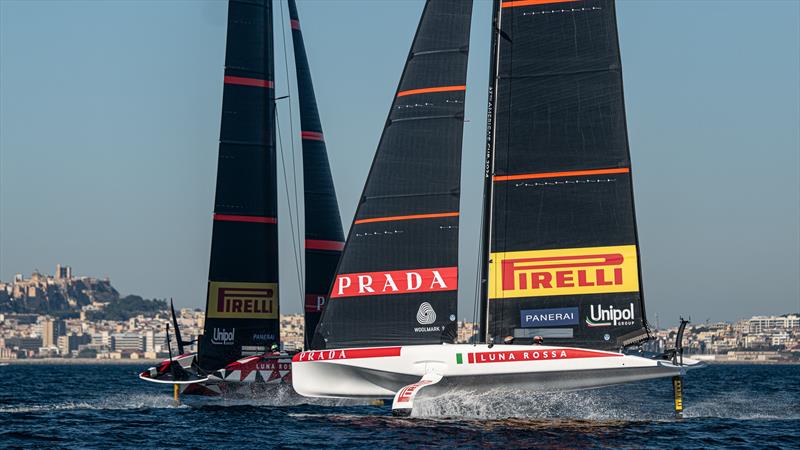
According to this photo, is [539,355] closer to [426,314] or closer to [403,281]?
[426,314]

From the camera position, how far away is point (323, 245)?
1329 inches

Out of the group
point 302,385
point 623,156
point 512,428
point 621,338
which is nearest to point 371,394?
point 302,385

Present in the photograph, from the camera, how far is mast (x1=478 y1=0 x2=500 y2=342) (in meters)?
24.6

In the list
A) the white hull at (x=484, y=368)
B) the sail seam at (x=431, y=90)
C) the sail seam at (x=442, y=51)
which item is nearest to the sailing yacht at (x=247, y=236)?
the white hull at (x=484, y=368)

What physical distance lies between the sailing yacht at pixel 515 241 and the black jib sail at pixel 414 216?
3 cm

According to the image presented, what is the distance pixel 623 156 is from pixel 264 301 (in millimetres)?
12220

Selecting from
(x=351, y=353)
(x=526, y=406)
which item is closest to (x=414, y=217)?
(x=351, y=353)

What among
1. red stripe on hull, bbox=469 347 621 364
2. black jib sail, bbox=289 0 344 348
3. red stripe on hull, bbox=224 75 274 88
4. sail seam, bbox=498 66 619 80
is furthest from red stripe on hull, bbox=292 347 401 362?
red stripe on hull, bbox=224 75 274 88

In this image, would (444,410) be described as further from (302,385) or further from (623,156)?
(623,156)

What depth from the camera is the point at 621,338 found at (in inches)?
944

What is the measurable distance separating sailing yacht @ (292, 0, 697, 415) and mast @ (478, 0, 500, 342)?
0.03 m

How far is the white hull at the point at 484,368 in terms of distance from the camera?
2348 centimetres

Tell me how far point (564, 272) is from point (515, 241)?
115cm

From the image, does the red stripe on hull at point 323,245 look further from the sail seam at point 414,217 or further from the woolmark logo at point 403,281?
the sail seam at point 414,217
